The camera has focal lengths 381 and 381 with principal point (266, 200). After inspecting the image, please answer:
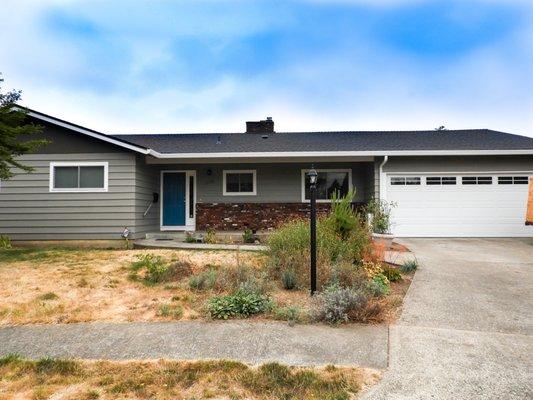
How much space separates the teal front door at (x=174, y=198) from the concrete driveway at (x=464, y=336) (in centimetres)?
843

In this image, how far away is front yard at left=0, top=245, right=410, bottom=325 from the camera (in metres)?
4.79

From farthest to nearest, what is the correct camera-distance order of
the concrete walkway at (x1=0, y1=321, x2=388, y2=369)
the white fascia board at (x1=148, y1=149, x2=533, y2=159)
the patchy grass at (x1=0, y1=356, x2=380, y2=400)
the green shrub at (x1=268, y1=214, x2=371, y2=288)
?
the white fascia board at (x1=148, y1=149, x2=533, y2=159)
the green shrub at (x1=268, y1=214, x2=371, y2=288)
the concrete walkway at (x1=0, y1=321, x2=388, y2=369)
the patchy grass at (x1=0, y1=356, x2=380, y2=400)

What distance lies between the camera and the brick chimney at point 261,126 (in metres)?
16.6

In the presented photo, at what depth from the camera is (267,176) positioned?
43.9 ft

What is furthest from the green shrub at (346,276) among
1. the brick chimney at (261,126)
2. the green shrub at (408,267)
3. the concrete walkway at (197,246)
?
the brick chimney at (261,126)

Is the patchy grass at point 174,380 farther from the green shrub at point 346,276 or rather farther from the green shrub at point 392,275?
the green shrub at point 392,275

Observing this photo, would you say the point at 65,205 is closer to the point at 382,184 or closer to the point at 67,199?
the point at 67,199

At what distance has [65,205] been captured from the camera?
10.9 meters

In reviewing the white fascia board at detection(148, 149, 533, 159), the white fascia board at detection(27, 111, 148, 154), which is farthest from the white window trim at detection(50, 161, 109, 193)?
the white fascia board at detection(148, 149, 533, 159)

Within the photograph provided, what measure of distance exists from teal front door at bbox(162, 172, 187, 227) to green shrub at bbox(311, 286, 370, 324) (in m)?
9.45

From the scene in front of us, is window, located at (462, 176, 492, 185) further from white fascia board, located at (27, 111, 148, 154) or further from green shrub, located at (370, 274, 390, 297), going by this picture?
white fascia board, located at (27, 111, 148, 154)

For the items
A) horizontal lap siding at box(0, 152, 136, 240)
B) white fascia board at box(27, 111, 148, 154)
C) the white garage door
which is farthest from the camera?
the white garage door

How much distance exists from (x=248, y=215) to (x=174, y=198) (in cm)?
268

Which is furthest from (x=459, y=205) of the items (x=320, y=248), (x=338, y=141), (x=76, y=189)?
(x=76, y=189)
